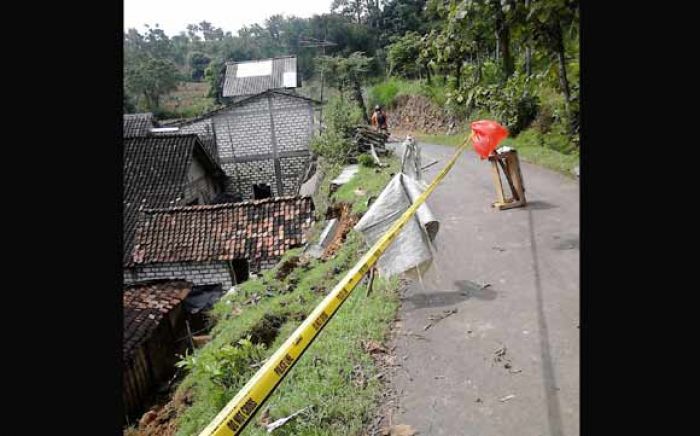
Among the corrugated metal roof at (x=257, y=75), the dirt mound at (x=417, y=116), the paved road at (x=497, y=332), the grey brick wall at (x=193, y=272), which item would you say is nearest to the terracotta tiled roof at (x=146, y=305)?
the grey brick wall at (x=193, y=272)

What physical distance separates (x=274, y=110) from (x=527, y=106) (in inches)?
549

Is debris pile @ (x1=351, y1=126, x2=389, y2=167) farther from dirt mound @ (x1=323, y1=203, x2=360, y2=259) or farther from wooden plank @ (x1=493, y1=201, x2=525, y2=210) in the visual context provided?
wooden plank @ (x1=493, y1=201, x2=525, y2=210)

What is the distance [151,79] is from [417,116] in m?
31.5

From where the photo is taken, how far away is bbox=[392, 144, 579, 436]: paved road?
3.34 meters

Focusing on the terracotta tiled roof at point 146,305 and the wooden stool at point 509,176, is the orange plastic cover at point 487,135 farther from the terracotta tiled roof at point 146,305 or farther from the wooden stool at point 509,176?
the terracotta tiled roof at point 146,305

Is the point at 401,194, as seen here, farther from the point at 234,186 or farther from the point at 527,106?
the point at 234,186

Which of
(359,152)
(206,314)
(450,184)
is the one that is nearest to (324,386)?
(450,184)

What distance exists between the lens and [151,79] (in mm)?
47469

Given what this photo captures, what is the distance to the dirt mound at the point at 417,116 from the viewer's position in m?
25.3

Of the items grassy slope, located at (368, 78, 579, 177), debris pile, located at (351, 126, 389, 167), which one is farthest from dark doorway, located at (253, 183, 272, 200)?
debris pile, located at (351, 126, 389, 167)

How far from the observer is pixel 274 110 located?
2559 centimetres

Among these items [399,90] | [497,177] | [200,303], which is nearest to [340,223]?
[497,177]

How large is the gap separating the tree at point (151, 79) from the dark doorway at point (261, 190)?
1052 inches

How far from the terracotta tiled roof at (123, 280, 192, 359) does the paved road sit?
20.7 ft
